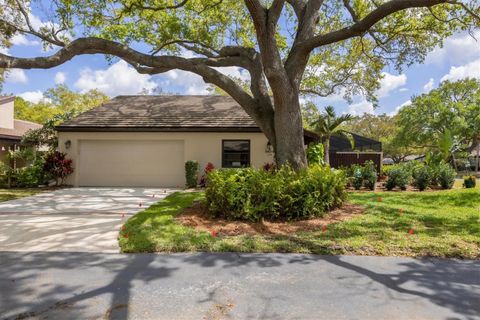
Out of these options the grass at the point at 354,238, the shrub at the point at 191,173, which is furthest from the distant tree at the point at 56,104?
the grass at the point at 354,238

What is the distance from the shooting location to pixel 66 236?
611 centimetres

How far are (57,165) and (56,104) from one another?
32351 millimetres

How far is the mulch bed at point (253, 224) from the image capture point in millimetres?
6309

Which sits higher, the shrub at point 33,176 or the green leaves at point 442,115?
the green leaves at point 442,115

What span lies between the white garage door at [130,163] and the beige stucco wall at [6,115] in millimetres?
11306

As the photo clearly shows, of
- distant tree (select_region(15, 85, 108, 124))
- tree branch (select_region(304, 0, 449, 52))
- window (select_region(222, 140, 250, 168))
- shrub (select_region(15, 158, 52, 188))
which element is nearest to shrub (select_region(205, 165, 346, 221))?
tree branch (select_region(304, 0, 449, 52))

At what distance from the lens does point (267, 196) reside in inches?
277

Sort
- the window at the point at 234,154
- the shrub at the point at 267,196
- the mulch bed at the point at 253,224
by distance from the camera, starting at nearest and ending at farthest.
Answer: the mulch bed at the point at 253,224, the shrub at the point at 267,196, the window at the point at 234,154

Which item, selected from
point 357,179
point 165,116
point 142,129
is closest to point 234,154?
point 165,116

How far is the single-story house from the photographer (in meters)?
14.7

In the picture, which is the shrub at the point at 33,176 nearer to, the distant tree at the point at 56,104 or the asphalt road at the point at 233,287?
the asphalt road at the point at 233,287

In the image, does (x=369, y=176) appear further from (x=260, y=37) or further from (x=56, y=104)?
(x=56, y=104)

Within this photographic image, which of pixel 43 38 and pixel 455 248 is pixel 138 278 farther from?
pixel 43 38

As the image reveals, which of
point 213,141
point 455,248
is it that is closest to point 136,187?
point 213,141
